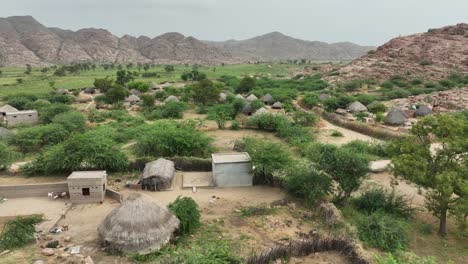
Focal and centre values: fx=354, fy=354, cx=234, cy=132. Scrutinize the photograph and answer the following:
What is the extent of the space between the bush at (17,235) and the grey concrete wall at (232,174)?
7777mm

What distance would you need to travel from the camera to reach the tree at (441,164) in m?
11.4

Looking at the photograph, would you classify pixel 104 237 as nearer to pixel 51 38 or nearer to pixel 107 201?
pixel 107 201

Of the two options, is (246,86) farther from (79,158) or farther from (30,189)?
(30,189)

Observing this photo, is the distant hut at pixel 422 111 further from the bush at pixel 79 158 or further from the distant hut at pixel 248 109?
the bush at pixel 79 158

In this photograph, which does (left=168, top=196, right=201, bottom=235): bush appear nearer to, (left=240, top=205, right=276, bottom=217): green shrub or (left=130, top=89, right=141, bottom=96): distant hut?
(left=240, top=205, right=276, bottom=217): green shrub

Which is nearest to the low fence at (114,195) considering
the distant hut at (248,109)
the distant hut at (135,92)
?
the distant hut at (248,109)

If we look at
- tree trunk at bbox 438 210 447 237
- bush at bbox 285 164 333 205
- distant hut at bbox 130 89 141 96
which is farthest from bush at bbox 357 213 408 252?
distant hut at bbox 130 89 141 96

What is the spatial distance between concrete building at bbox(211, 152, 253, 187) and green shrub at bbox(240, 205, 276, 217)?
8.76 feet

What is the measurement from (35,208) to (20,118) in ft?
64.2

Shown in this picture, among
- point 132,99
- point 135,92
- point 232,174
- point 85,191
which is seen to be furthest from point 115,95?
point 232,174

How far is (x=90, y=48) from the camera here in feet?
489

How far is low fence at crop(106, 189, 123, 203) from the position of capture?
15375mm

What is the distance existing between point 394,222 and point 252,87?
1611 inches

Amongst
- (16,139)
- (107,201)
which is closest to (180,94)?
(16,139)
